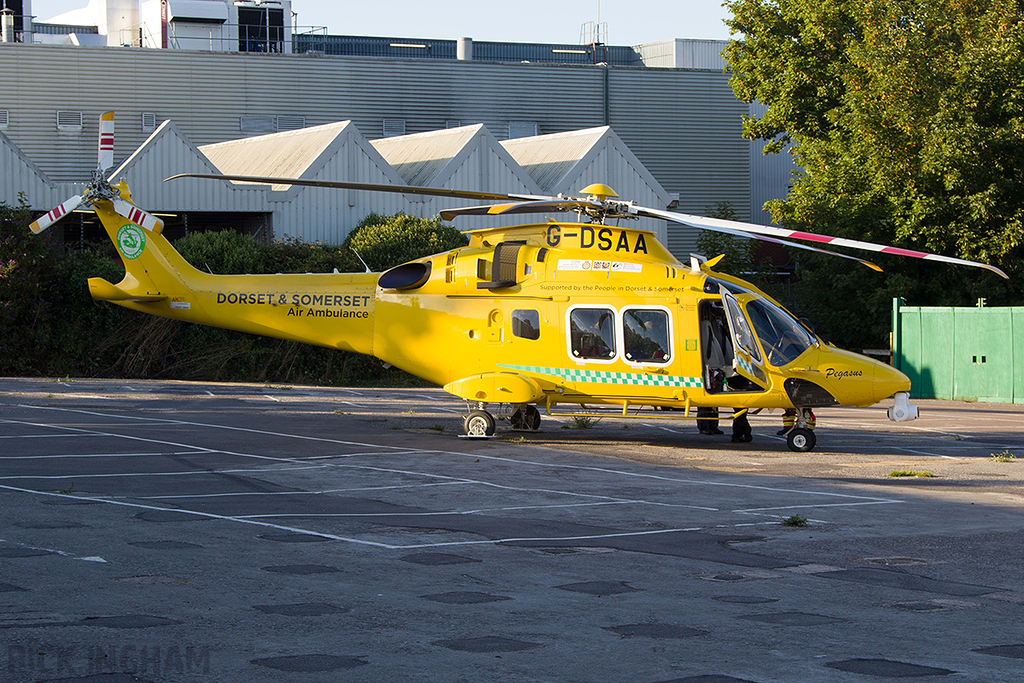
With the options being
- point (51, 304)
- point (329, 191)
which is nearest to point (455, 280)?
point (51, 304)

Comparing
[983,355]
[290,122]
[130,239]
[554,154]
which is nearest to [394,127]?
[290,122]

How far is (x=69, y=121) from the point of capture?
146 ft

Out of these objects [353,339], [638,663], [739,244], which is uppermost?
[739,244]

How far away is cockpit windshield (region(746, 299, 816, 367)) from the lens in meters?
16.3

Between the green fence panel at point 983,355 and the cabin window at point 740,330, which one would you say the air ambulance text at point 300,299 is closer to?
the cabin window at point 740,330

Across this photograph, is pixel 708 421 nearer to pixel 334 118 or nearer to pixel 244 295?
pixel 244 295

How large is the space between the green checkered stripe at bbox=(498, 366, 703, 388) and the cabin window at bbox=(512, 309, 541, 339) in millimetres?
536

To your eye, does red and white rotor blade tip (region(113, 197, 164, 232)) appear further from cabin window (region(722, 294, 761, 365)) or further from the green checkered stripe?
cabin window (region(722, 294, 761, 365))

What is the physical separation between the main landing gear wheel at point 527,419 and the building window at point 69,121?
3314cm

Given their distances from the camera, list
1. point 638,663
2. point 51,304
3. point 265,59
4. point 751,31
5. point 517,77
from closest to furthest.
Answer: point 638,663, point 51,304, point 751,31, point 265,59, point 517,77

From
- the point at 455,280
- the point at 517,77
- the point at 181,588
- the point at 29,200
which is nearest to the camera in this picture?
the point at 181,588

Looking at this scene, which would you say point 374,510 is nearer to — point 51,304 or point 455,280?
point 455,280

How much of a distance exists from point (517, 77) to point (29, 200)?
26.0m

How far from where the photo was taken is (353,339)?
1875cm
